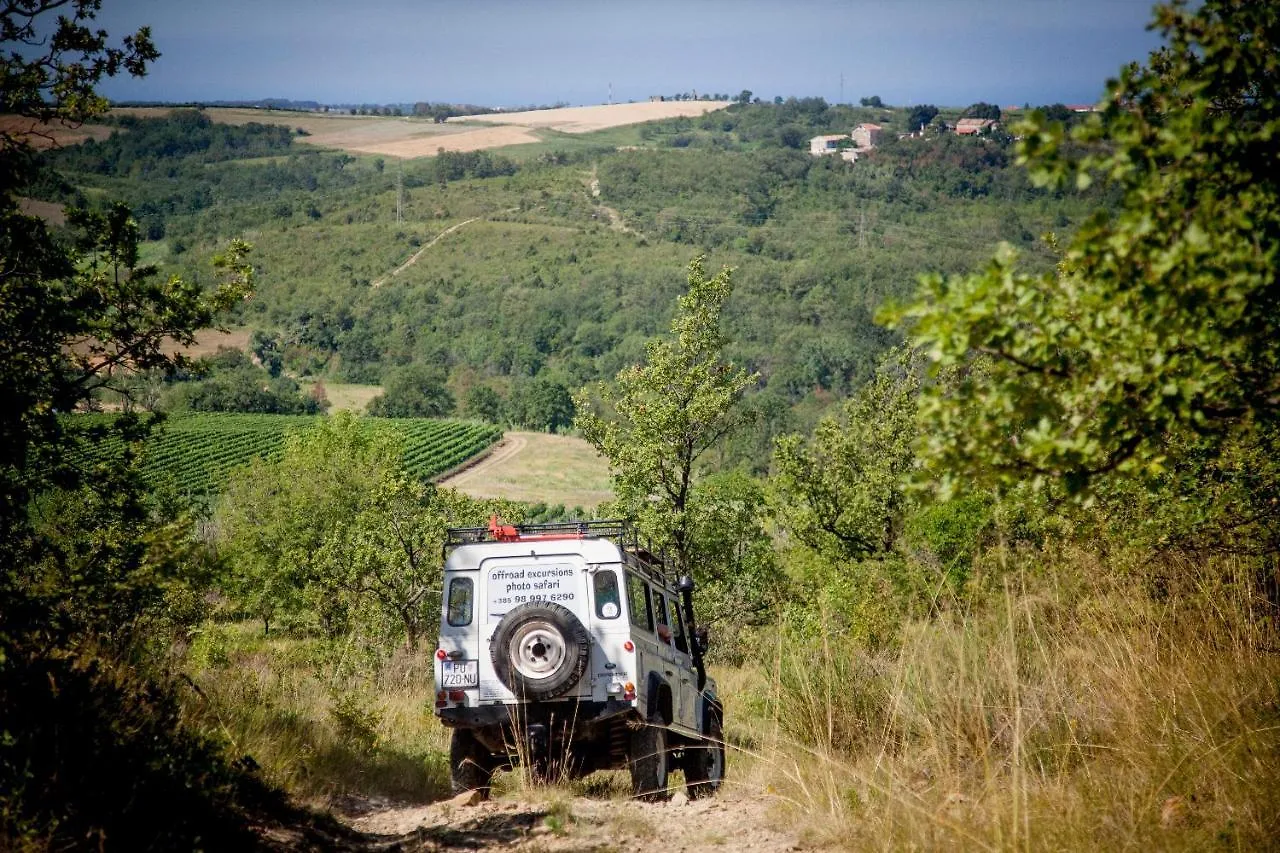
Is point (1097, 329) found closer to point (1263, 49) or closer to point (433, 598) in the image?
point (1263, 49)

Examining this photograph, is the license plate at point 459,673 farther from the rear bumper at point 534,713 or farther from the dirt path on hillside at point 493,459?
the dirt path on hillside at point 493,459

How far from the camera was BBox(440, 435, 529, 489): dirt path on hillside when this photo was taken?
352 ft

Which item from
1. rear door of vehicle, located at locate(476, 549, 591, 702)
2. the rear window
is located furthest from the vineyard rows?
rear door of vehicle, located at locate(476, 549, 591, 702)

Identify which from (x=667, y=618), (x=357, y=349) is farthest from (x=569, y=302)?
(x=667, y=618)

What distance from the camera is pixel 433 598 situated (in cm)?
3284

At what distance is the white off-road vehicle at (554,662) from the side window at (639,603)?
2 cm

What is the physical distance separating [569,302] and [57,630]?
187m

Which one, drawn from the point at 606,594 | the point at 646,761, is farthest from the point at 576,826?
the point at 606,594

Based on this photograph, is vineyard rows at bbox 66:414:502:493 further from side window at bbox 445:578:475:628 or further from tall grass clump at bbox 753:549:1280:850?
tall grass clump at bbox 753:549:1280:850

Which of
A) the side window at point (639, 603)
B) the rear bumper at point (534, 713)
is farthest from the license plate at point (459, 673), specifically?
the side window at point (639, 603)

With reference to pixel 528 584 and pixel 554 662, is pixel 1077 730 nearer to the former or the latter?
pixel 554 662

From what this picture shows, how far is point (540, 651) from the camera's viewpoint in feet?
30.9

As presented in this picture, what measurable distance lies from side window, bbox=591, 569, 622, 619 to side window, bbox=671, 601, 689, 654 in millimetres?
1827

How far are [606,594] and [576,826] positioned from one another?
272cm
